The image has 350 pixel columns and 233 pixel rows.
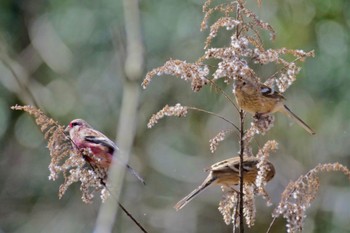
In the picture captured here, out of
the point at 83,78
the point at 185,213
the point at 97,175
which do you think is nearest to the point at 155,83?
the point at 83,78

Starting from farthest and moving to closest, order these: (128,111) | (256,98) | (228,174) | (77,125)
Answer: (77,125) < (128,111) < (228,174) < (256,98)

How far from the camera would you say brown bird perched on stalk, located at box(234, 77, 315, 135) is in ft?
9.50

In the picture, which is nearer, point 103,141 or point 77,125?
point 103,141

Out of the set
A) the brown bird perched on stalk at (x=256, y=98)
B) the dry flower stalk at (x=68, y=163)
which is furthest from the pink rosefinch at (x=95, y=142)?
the dry flower stalk at (x=68, y=163)

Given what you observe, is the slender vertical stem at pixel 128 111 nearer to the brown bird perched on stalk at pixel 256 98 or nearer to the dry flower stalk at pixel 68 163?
the brown bird perched on stalk at pixel 256 98

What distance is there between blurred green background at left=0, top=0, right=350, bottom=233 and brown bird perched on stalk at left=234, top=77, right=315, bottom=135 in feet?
8.72

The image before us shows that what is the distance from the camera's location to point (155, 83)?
7.62m

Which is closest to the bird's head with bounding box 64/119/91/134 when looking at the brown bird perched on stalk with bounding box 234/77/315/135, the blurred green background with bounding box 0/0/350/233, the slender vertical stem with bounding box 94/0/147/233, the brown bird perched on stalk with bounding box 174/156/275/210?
the slender vertical stem with bounding box 94/0/147/233

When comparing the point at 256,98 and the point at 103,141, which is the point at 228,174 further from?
the point at 103,141

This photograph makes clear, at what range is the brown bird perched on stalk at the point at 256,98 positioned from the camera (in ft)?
9.50

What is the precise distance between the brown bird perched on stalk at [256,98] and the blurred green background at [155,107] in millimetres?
2657

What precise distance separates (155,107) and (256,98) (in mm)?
4011

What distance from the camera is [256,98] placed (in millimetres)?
3520

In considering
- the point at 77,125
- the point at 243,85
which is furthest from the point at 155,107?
the point at 243,85
